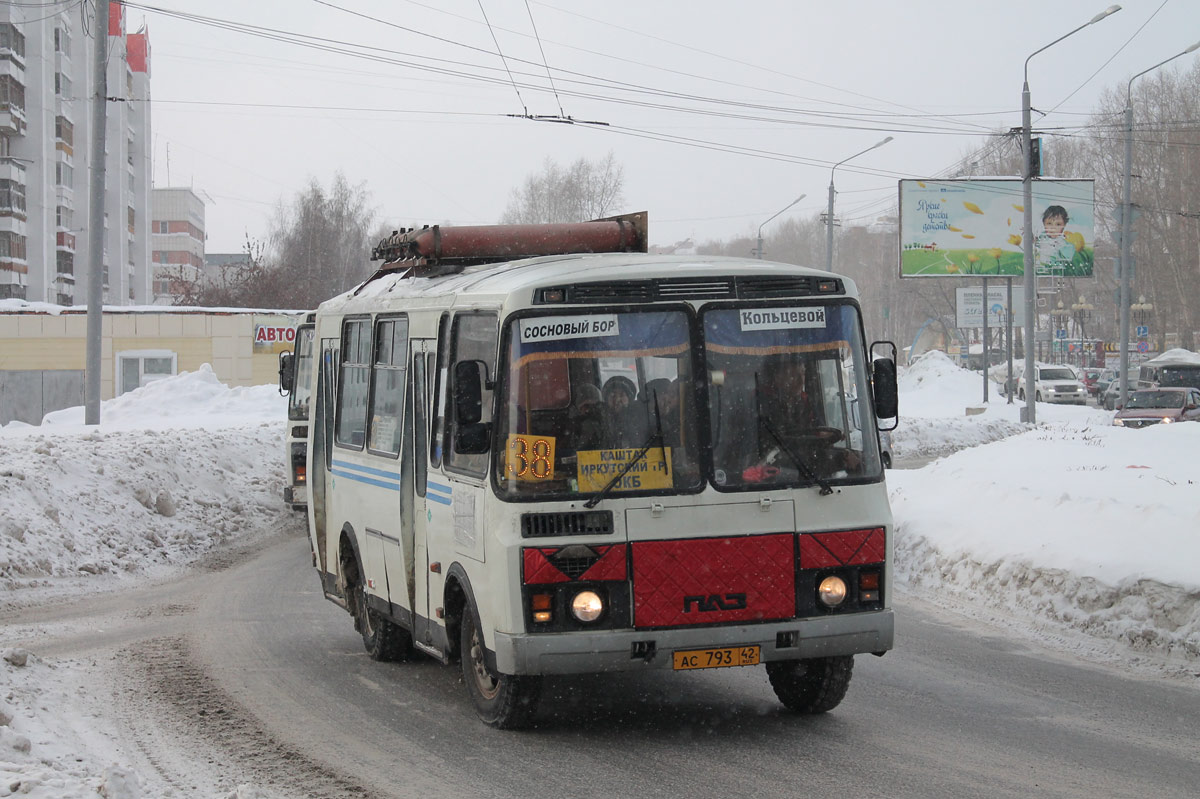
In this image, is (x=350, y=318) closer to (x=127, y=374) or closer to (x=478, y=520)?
(x=478, y=520)

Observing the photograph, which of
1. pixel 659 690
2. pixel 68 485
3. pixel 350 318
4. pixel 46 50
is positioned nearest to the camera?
pixel 659 690

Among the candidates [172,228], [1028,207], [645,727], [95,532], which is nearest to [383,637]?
[645,727]

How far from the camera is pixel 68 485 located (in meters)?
16.6

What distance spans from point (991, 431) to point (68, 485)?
30.3 m

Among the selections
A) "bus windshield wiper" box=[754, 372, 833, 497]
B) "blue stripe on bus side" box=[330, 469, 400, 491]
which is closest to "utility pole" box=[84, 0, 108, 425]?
"blue stripe on bus side" box=[330, 469, 400, 491]

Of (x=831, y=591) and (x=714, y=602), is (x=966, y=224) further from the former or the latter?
(x=714, y=602)

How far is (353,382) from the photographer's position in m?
9.96

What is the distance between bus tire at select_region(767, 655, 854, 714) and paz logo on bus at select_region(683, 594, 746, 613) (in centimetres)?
62

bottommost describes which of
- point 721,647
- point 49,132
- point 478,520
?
point 721,647

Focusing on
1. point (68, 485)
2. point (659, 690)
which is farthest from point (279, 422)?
point (659, 690)

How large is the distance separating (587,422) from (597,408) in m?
0.09

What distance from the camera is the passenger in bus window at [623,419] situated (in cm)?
685

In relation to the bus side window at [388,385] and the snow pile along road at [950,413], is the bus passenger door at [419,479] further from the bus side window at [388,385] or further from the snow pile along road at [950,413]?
the snow pile along road at [950,413]

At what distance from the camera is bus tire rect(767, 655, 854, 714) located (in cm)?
739
